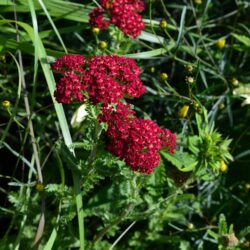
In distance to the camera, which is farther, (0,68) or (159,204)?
(0,68)

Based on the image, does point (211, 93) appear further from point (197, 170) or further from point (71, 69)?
point (71, 69)

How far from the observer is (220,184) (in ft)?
7.38

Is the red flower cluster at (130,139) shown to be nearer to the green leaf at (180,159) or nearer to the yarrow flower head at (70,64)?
the yarrow flower head at (70,64)

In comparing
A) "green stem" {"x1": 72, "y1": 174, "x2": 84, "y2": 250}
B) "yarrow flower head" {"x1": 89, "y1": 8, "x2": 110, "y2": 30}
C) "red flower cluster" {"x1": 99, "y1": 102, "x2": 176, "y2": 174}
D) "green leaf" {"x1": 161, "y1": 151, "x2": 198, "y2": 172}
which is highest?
"yarrow flower head" {"x1": 89, "y1": 8, "x2": 110, "y2": 30}

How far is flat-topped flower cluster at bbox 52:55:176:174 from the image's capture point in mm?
1460

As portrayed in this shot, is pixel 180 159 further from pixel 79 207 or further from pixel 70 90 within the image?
pixel 70 90

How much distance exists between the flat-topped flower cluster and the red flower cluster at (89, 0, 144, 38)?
0.42 m

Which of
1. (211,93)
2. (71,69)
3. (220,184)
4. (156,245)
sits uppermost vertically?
(71,69)

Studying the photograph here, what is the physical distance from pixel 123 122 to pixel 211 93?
3.58 feet

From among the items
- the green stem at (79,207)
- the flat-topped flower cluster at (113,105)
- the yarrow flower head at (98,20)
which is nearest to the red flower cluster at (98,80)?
the flat-topped flower cluster at (113,105)

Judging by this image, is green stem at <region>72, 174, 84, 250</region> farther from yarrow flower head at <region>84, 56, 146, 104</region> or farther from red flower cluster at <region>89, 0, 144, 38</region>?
red flower cluster at <region>89, 0, 144, 38</region>

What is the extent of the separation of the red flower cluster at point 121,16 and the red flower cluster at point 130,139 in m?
0.51

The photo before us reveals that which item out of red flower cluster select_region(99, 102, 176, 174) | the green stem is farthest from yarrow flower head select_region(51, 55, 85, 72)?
the green stem

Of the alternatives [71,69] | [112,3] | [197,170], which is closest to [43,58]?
[71,69]
